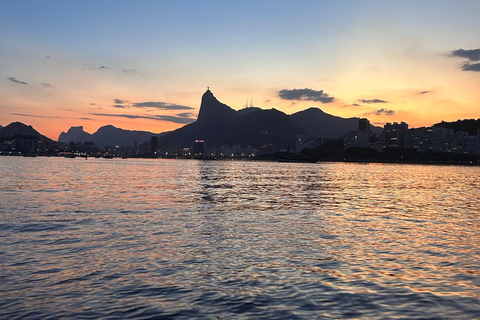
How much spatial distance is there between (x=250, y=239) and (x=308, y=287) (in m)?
8.04

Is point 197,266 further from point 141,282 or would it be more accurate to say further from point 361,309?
point 361,309

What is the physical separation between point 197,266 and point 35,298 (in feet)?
18.8

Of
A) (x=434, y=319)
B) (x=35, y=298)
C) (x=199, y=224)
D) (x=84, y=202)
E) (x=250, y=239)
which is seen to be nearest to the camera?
(x=434, y=319)

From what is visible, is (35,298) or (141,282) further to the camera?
(141,282)

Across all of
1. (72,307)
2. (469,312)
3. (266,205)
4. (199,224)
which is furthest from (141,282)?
(266,205)

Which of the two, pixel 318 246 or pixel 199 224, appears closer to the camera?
pixel 318 246

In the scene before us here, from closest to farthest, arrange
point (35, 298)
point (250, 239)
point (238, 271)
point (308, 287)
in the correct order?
point (35, 298) < point (308, 287) < point (238, 271) < point (250, 239)

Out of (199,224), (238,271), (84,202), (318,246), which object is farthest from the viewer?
(84,202)

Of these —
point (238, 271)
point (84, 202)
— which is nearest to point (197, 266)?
point (238, 271)

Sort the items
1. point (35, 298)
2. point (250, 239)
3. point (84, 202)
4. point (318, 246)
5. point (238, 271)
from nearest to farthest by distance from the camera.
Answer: point (35, 298) < point (238, 271) < point (318, 246) < point (250, 239) < point (84, 202)

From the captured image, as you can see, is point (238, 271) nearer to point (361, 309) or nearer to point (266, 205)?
point (361, 309)

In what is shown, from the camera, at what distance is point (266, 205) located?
36.6 meters

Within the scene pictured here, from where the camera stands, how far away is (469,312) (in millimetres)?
10633

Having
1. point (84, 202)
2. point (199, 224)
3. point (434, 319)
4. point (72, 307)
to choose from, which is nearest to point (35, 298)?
point (72, 307)
